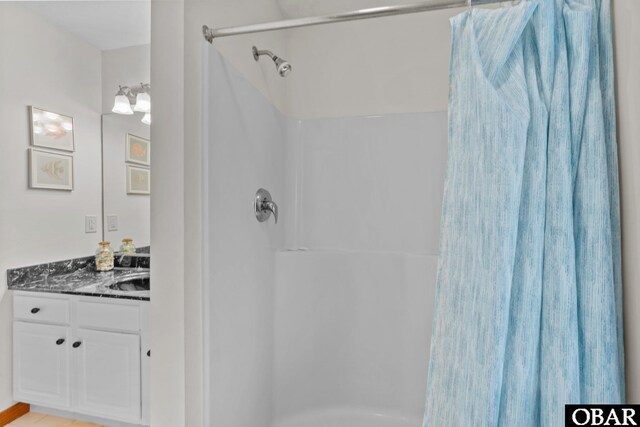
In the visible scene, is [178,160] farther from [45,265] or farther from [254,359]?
[45,265]

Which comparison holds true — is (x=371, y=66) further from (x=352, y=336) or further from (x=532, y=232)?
(x=532, y=232)

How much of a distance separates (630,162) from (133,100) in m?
2.63

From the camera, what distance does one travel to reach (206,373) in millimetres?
1044

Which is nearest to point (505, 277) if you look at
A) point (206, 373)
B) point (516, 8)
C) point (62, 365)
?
point (516, 8)

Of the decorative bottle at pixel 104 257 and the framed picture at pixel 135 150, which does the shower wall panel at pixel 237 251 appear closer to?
the framed picture at pixel 135 150

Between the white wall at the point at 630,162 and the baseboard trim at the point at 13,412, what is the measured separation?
8.99ft

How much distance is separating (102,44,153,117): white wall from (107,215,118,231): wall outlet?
729 mm

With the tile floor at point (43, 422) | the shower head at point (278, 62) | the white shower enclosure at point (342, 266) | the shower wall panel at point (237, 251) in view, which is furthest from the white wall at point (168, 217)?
the tile floor at point (43, 422)

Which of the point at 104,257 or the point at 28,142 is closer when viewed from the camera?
the point at 28,142

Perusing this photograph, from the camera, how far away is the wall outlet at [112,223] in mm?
2473

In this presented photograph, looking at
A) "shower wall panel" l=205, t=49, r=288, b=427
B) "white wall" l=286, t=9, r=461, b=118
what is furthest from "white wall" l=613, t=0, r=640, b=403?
"white wall" l=286, t=9, r=461, b=118

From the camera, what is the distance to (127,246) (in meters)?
2.42

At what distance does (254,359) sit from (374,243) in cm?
78

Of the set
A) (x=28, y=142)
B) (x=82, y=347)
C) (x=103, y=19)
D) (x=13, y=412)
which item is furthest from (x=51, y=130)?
(x=13, y=412)
